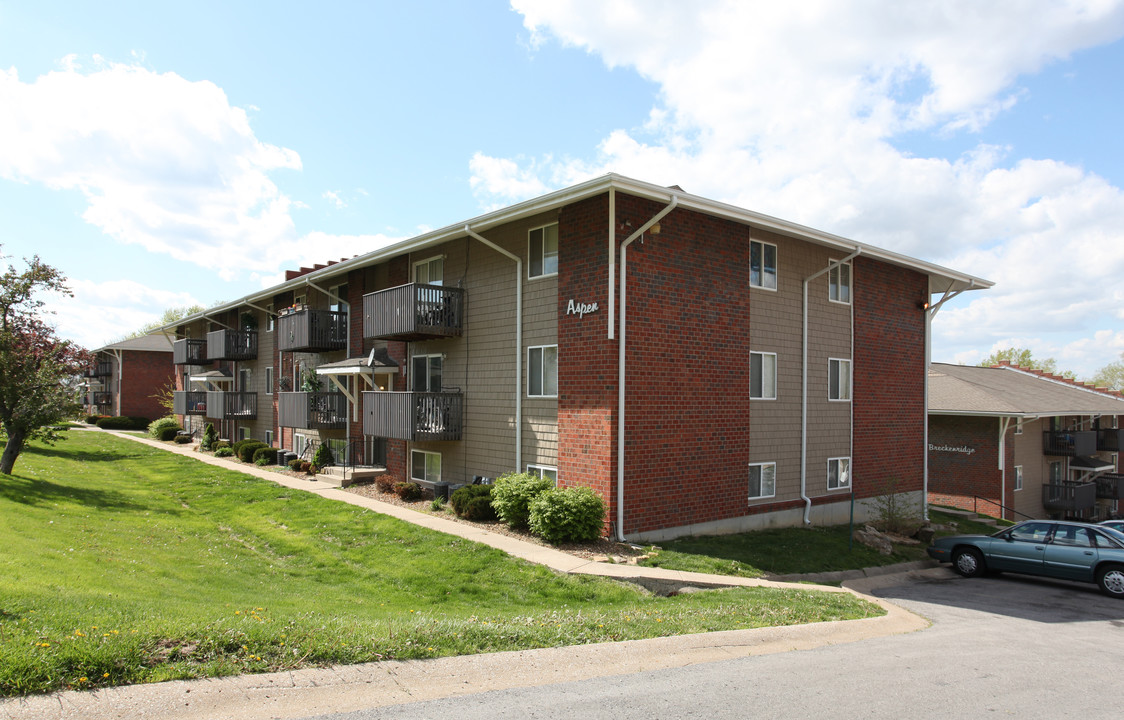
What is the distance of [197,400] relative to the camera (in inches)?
1347

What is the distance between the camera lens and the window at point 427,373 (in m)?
18.8

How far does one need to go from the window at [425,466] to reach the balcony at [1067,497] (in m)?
27.4

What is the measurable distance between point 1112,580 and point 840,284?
941 centimetres

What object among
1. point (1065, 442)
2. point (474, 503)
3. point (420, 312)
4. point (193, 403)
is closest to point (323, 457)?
point (420, 312)

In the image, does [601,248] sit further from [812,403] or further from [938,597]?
[938,597]

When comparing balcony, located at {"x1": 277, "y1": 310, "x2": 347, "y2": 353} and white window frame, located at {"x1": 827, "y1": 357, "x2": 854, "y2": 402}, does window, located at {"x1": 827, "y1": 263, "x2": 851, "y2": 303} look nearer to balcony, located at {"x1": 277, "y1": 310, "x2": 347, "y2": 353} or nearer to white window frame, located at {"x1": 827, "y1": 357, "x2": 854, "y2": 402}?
white window frame, located at {"x1": 827, "y1": 357, "x2": 854, "y2": 402}

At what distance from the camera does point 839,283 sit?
19.6 meters

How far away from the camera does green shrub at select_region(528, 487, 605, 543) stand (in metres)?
13.0

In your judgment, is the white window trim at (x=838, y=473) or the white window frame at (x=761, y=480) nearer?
the white window frame at (x=761, y=480)

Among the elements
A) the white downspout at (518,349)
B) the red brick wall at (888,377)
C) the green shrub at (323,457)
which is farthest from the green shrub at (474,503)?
the red brick wall at (888,377)

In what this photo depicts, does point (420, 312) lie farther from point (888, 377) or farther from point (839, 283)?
point (888, 377)

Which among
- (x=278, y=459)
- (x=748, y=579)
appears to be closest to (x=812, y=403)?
(x=748, y=579)

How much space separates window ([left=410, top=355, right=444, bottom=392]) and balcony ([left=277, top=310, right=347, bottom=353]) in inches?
199

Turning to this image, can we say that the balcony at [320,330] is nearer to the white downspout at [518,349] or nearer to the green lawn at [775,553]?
the white downspout at [518,349]
